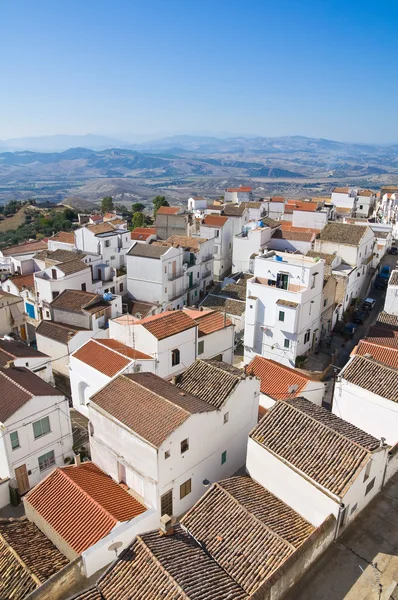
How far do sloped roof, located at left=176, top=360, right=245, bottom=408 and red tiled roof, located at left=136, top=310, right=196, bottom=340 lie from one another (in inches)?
200

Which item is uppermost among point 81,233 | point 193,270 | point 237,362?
point 81,233

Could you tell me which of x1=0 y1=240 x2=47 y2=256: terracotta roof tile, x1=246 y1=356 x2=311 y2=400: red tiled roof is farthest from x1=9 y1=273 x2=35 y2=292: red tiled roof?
x1=246 y1=356 x2=311 y2=400: red tiled roof

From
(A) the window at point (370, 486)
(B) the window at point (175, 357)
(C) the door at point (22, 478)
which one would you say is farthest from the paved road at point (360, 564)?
(C) the door at point (22, 478)

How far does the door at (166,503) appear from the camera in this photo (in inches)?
703

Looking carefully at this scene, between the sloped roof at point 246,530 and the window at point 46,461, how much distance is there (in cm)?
1025

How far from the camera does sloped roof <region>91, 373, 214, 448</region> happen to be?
56.9ft

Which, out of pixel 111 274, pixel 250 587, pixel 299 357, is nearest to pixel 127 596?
pixel 250 587

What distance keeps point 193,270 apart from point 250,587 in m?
39.0

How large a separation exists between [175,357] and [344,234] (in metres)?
26.9

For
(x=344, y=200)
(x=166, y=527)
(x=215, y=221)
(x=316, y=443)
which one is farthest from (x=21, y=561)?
(x=344, y=200)

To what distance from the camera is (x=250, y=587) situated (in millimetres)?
13352

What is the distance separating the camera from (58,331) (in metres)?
36.0

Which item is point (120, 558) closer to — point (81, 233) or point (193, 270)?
point (193, 270)

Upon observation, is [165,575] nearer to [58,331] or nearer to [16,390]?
[16,390]
